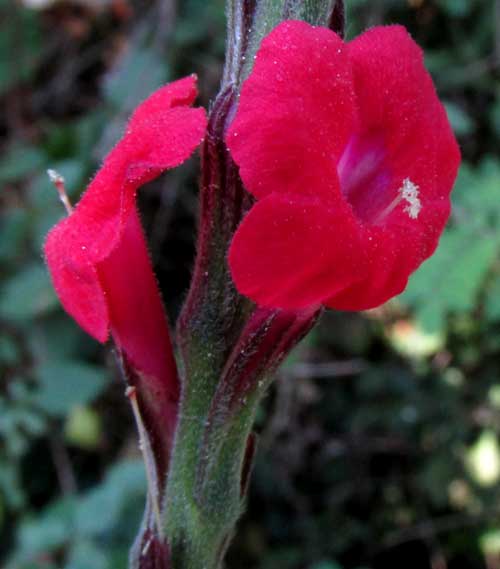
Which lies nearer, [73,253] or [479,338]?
[73,253]

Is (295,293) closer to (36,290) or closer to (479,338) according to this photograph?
(36,290)

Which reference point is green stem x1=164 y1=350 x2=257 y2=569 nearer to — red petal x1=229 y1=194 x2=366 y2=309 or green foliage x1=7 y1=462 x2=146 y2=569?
red petal x1=229 y1=194 x2=366 y2=309

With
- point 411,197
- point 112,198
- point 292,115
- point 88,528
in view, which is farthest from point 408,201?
point 88,528

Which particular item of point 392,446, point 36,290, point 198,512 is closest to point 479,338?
point 392,446

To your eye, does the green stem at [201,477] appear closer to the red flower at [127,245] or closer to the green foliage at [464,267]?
the red flower at [127,245]

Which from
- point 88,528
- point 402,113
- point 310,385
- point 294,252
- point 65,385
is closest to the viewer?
point 294,252

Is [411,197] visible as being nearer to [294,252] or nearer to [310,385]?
[294,252]

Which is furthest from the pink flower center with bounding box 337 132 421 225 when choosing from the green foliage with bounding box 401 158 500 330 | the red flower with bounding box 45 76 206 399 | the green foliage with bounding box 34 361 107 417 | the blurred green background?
the green foliage with bounding box 34 361 107 417

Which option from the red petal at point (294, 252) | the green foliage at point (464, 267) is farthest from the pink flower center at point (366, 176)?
the green foliage at point (464, 267)
